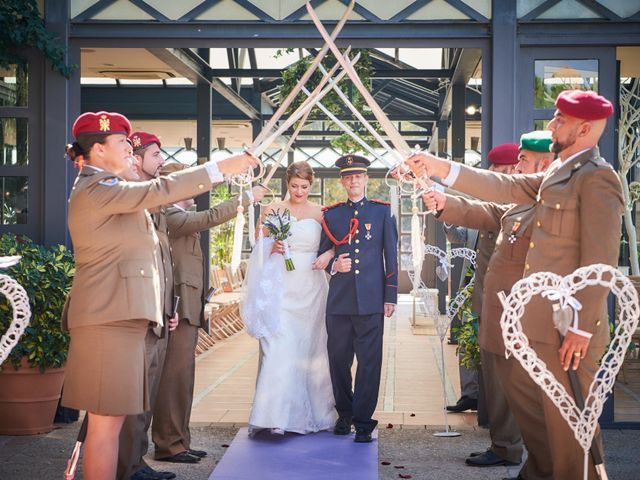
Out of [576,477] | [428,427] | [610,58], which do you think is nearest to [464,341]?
[428,427]

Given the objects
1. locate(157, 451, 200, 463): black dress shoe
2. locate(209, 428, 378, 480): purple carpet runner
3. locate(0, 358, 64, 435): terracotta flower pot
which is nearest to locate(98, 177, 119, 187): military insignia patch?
locate(209, 428, 378, 480): purple carpet runner

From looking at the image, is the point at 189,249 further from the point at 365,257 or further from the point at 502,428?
the point at 502,428

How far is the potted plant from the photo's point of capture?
19.5 feet

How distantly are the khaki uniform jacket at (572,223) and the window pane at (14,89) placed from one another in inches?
150

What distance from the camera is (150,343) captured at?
475cm

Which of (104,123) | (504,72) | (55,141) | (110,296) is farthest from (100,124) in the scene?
(504,72)

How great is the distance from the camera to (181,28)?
6.67 meters

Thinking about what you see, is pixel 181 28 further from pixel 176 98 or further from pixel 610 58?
pixel 176 98

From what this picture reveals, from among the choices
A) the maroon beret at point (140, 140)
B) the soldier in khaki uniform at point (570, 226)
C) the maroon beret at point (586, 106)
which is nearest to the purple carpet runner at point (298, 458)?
the soldier in khaki uniform at point (570, 226)

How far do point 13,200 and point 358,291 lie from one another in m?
2.52

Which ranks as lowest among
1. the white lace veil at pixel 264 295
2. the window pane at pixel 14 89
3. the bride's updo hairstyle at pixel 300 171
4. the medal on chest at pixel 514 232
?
the white lace veil at pixel 264 295

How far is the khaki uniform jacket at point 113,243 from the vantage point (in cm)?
399

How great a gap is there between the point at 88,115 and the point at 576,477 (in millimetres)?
2506

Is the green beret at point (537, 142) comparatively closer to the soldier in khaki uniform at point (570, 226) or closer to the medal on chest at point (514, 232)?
the medal on chest at point (514, 232)
